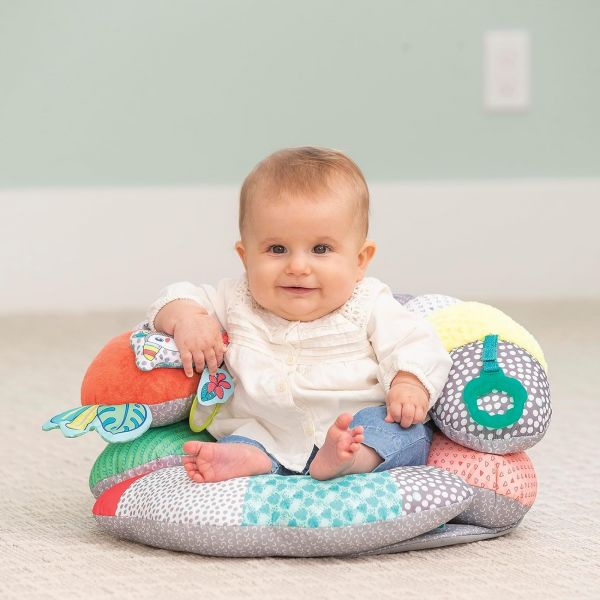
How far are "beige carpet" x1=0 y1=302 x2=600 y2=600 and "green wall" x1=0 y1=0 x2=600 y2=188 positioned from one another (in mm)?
1026

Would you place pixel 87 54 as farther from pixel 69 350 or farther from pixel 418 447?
pixel 418 447

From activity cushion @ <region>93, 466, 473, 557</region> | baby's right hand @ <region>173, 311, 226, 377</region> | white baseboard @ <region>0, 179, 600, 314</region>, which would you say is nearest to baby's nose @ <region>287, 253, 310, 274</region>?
baby's right hand @ <region>173, 311, 226, 377</region>

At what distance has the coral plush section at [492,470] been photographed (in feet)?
3.91

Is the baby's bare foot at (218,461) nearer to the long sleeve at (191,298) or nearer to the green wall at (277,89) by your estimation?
the long sleeve at (191,298)

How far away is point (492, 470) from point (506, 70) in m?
1.75

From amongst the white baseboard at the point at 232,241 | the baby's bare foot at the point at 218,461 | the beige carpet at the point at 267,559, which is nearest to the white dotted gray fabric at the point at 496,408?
the beige carpet at the point at 267,559

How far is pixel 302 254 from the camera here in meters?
1.24

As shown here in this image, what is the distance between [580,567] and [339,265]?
39 cm

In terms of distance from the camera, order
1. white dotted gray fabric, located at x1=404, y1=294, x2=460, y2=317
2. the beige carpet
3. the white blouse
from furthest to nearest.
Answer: white dotted gray fabric, located at x1=404, y1=294, x2=460, y2=317
the white blouse
the beige carpet

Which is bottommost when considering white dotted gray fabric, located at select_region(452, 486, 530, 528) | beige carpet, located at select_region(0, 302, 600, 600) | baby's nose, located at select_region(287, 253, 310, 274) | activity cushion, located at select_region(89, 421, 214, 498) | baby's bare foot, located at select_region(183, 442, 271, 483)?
beige carpet, located at select_region(0, 302, 600, 600)

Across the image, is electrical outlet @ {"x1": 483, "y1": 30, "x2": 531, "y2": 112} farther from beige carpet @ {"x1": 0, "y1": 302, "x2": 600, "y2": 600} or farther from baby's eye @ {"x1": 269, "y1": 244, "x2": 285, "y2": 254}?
baby's eye @ {"x1": 269, "y1": 244, "x2": 285, "y2": 254}

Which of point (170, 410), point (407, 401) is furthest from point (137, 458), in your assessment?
point (407, 401)

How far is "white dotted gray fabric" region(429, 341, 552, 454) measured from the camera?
1.20 metres

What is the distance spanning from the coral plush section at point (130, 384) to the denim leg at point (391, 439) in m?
0.20
